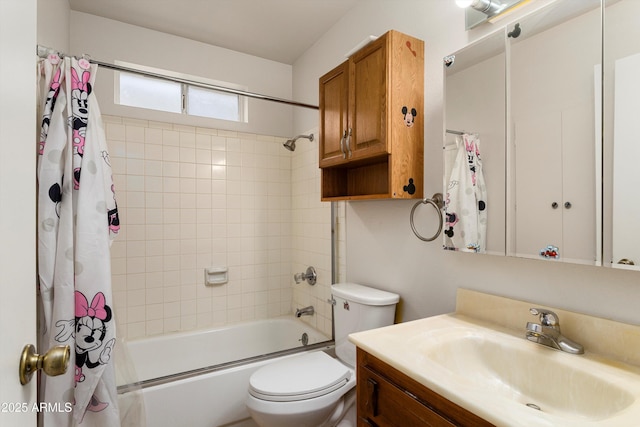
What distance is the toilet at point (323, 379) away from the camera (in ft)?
4.57

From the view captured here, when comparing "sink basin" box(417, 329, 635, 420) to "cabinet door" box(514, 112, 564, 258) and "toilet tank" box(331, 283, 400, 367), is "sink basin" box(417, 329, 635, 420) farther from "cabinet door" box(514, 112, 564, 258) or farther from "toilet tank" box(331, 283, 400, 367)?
"toilet tank" box(331, 283, 400, 367)

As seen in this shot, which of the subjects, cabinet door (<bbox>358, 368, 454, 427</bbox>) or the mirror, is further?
the mirror

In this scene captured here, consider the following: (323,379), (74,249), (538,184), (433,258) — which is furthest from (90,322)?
(538,184)

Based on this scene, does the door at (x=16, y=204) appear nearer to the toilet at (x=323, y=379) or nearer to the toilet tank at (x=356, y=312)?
the toilet at (x=323, y=379)

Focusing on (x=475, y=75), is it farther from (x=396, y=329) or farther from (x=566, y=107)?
(x=396, y=329)

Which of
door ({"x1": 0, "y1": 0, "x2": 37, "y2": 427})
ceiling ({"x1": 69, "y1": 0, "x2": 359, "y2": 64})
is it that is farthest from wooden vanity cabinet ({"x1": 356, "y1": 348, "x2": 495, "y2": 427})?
ceiling ({"x1": 69, "y1": 0, "x2": 359, "y2": 64})

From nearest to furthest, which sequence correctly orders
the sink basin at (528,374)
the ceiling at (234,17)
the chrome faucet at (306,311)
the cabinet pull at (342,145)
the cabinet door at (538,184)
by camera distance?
1. the sink basin at (528,374)
2. the cabinet door at (538,184)
3. the cabinet pull at (342,145)
4. the ceiling at (234,17)
5. the chrome faucet at (306,311)

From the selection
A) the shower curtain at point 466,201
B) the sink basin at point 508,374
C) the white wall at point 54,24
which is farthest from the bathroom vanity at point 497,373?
the white wall at point 54,24

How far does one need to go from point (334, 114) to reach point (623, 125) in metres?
1.25

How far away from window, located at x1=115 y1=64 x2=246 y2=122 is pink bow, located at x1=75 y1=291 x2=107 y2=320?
1.58m

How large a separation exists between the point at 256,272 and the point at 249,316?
37 centimetres

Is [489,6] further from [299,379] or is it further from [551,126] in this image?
[299,379]

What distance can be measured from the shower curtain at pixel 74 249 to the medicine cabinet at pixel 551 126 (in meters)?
1.52

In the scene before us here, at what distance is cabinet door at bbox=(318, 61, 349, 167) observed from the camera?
1740 mm
